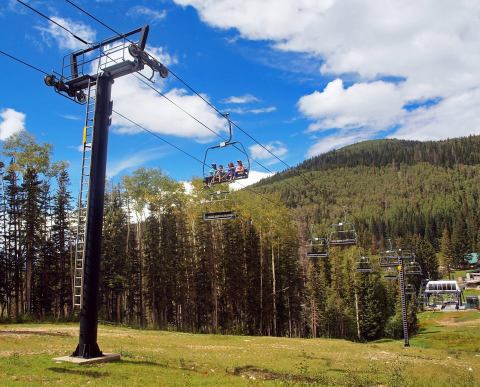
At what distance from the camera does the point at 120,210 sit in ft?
204

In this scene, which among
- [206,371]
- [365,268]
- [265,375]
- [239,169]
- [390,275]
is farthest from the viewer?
[390,275]

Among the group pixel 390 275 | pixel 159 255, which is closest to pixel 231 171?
pixel 159 255

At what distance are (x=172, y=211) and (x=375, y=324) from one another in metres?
50.8

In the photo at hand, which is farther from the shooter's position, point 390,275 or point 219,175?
point 390,275

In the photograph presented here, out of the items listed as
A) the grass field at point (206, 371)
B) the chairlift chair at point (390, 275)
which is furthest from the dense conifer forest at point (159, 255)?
the grass field at point (206, 371)

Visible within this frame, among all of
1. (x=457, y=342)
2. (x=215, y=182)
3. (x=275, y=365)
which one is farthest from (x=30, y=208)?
(x=457, y=342)

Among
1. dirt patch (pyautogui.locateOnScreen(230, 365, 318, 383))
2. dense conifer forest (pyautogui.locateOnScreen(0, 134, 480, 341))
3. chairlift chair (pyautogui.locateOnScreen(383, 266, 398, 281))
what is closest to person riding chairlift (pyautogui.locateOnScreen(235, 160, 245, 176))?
dirt patch (pyautogui.locateOnScreen(230, 365, 318, 383))

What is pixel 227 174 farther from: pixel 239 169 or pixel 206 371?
pixel 206 371

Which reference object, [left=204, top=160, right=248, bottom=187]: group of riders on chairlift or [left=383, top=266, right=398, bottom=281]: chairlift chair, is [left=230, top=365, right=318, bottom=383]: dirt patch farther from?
[left=383, top=266, right=398, bottom=281]: chairlift chair

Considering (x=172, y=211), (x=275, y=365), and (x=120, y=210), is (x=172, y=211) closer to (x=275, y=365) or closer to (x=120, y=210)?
(x=120, y=210)

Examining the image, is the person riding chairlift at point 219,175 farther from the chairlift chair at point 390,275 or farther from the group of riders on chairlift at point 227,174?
the chairlift chair at point 390,275

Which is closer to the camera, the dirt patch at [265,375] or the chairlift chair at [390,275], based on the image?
the dirt patch at [265,375]

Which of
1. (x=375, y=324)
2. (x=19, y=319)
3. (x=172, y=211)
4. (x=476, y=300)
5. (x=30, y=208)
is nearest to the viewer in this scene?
(x=19, y=319)

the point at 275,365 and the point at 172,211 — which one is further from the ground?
the point at 172,211
